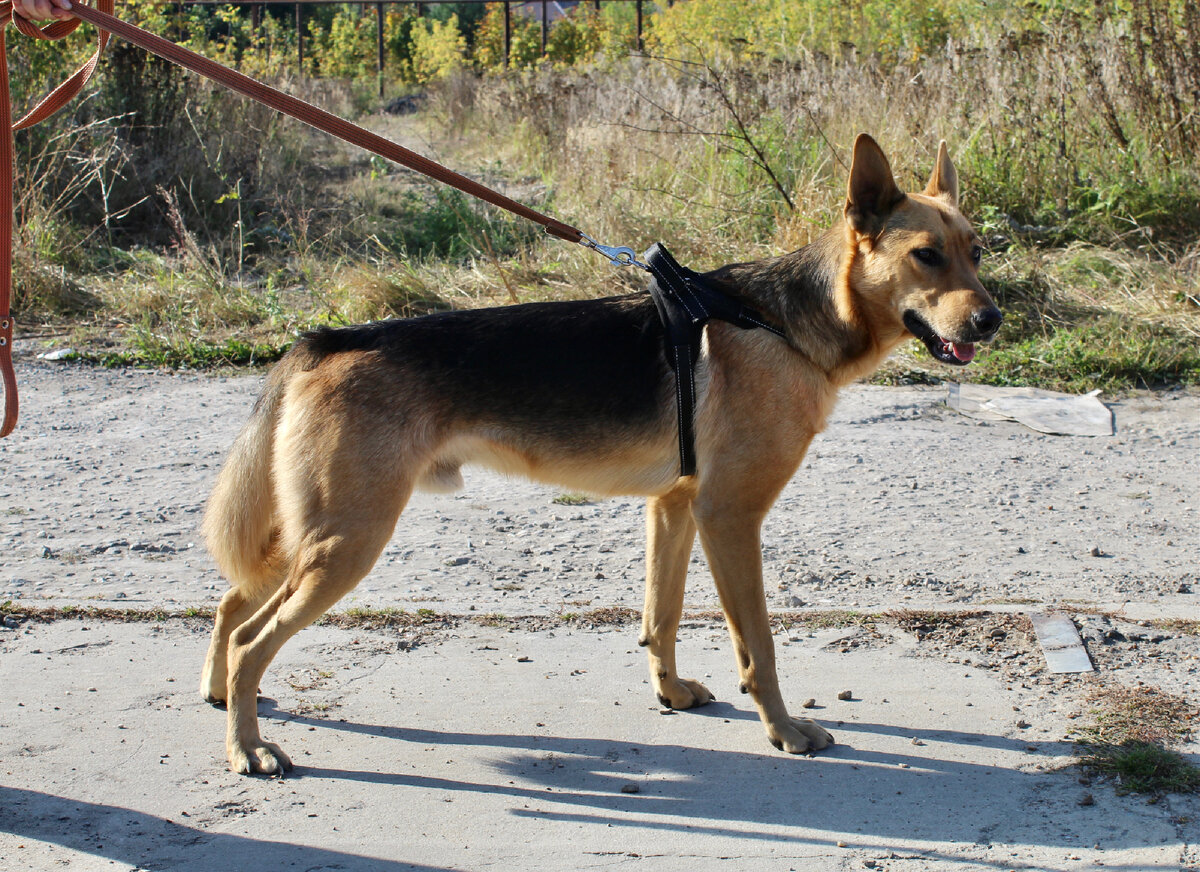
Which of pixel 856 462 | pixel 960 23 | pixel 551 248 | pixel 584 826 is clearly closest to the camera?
pixel 584 826

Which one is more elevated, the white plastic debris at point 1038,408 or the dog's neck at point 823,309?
the dog's neck at point 823,309

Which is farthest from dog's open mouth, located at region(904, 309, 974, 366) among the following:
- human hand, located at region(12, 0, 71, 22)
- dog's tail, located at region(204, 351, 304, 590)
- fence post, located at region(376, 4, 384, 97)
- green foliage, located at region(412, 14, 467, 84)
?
fence post, located at region(376, 4, 384, 97)

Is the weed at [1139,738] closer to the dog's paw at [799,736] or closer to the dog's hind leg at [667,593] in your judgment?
the dog's paw at [799,736]

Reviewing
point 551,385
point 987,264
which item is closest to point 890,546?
point 551,385

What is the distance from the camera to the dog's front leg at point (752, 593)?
141 inches

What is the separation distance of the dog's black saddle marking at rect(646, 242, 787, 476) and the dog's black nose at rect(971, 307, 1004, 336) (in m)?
0.63

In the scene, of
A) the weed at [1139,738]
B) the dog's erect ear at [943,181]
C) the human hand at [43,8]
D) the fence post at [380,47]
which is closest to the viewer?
the weed at [1139,738]

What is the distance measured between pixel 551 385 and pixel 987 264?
238 inches

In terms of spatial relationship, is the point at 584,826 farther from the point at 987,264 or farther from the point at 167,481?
the point at 987,264

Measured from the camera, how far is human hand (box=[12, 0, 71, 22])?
11.7 feet

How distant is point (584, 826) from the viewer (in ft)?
10.4

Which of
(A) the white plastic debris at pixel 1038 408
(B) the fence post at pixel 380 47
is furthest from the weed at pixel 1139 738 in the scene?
(B) the fence post at pixel 380 47

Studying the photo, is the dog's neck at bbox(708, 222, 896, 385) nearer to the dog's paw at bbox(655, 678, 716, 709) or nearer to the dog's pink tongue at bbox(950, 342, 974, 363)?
the dog's pink tongue at bbox(950, 342, 974, 363)

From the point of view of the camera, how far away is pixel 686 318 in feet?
12.5
